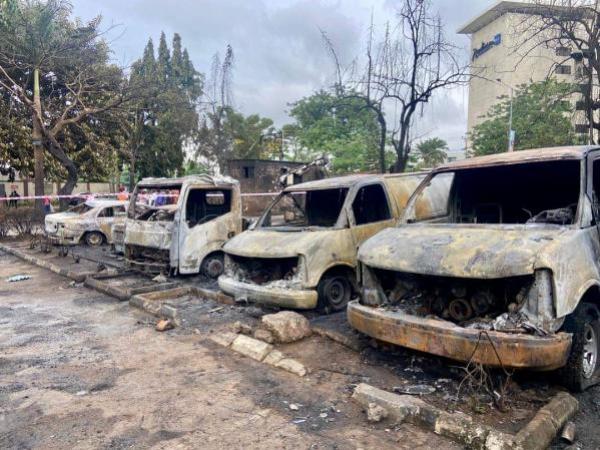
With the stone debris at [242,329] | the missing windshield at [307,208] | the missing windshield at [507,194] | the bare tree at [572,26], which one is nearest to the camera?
the stone debris at [242,329]

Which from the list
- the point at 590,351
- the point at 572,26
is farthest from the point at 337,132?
the point at 590,351

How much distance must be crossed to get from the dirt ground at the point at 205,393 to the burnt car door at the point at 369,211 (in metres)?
1.28

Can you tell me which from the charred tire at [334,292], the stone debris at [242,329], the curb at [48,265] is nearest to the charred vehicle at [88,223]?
the curb at [48,265]

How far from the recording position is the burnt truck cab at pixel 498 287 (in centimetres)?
344

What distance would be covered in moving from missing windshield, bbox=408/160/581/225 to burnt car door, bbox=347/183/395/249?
31.7 inches

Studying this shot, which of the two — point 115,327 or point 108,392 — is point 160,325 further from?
point 108,392

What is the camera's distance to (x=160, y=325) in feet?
19.6

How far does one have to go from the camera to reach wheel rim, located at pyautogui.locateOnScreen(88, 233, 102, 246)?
1390cm

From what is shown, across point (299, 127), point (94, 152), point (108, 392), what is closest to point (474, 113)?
point (299, 127)

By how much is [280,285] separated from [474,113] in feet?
182

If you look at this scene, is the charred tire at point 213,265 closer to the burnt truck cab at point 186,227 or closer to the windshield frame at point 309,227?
the burnt truck cab at point 186,227

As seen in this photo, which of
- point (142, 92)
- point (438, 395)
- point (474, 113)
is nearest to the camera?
point (438, 395)

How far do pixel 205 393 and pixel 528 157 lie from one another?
3892 mm

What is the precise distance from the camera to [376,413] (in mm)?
3461
